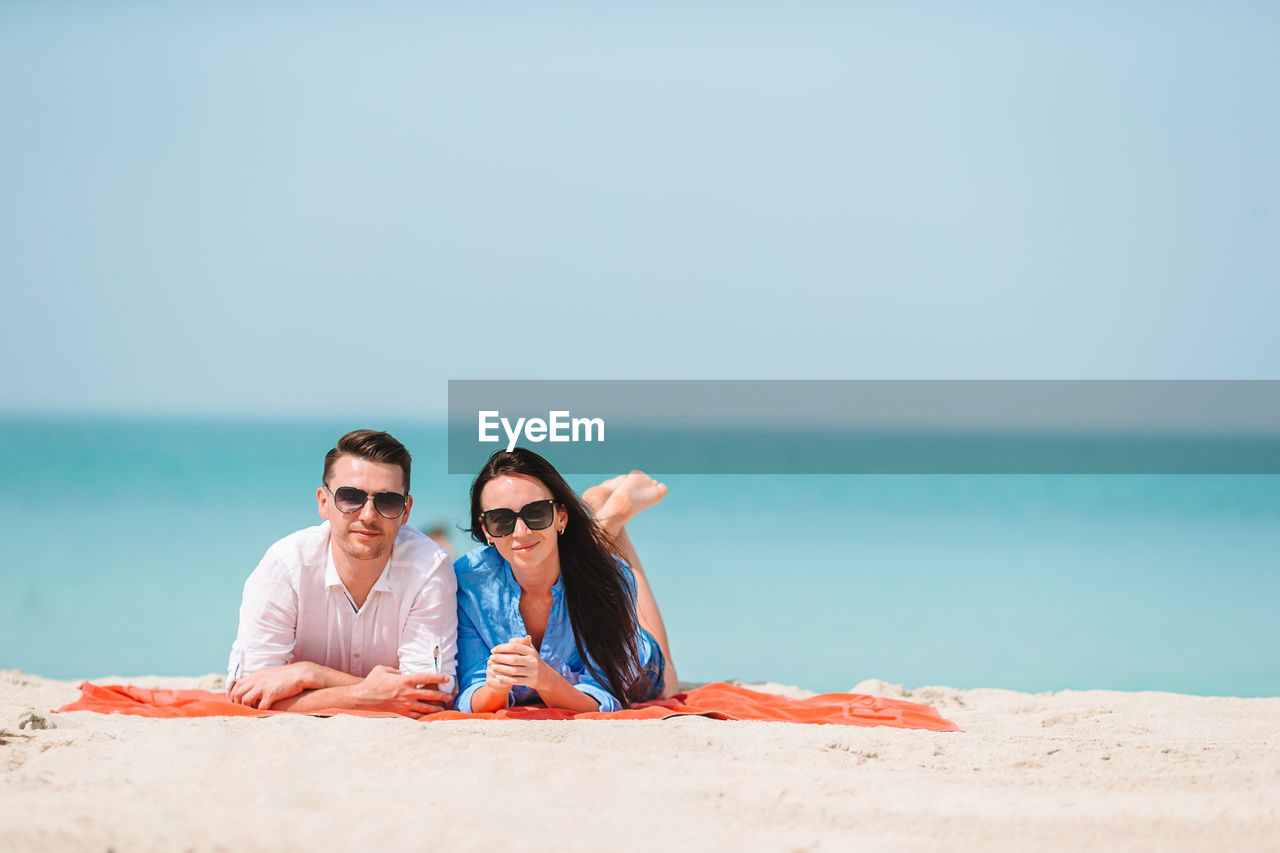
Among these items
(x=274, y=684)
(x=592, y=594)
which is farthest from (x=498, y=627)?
(x=274, y=684)

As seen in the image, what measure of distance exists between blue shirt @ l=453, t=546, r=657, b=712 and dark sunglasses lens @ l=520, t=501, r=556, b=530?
0.37 metres

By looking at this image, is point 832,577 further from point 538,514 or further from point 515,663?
point 515,663

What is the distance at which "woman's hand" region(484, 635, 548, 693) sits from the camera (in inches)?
160

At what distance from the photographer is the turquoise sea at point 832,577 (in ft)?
25.6

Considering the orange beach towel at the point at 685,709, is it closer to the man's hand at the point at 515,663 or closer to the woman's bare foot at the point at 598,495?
the man's hand at the point at 515,663

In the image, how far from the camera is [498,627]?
4.58m

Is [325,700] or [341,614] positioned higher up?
[341,614]

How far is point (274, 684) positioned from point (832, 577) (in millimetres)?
7722

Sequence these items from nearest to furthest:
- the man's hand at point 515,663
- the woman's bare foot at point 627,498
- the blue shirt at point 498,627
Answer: the man's hand at point 515,663 → the blue shirt at point 498,627 → the woman's bare foot at point 627,498

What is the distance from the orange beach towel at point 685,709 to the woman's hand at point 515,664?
0.53 ft

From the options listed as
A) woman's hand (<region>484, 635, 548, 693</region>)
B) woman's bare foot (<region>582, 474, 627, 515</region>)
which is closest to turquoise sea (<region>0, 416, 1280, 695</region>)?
woman's bare foot (<region>582, 474, 627, 515</region>)

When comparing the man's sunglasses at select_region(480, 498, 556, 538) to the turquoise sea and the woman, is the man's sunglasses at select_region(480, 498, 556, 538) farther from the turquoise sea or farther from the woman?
the turquoise sea

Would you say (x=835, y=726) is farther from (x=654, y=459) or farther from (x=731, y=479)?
(x=654, y=459)

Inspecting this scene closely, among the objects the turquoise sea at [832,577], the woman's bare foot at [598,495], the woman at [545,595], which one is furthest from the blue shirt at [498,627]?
the turquoise sea at [832,577]
